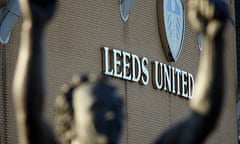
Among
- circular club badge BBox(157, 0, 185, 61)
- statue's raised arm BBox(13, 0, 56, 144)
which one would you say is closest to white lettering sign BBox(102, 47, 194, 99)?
circular club badge BBox(157, 0, 185, 61)

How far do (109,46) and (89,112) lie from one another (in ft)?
56.7

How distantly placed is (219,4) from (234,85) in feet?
78.8

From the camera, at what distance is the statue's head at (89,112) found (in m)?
2.33

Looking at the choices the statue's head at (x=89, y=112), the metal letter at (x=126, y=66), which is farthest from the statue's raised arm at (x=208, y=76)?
the metal letter at (x=126, y=66)

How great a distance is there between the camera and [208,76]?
2.30m

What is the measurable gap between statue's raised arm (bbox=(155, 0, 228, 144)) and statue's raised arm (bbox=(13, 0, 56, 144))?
1.03 ft

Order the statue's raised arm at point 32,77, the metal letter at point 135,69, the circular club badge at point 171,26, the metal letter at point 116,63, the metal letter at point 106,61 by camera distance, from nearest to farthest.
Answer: the statue's raised arm at point 32,77, the metal letter at point 106,61, the metal letter at point 116,63, the metal letter at point 135,69, the circular club badge at point 171,26

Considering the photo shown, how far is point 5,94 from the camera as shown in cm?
1644

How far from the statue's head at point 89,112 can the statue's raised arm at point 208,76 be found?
0.50 ft

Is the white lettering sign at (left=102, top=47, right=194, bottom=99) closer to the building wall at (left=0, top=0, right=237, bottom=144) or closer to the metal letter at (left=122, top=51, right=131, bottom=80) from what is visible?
the metal letter at (left=122, top=51, right=131, bottom=80)

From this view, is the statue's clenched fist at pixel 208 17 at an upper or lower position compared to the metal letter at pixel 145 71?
lower

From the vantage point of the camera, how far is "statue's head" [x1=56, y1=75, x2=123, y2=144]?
2328mm

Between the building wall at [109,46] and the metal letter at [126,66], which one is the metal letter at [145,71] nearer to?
the building wall at [109,46]

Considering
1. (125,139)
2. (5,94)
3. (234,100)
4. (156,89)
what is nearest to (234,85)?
(234,100)
